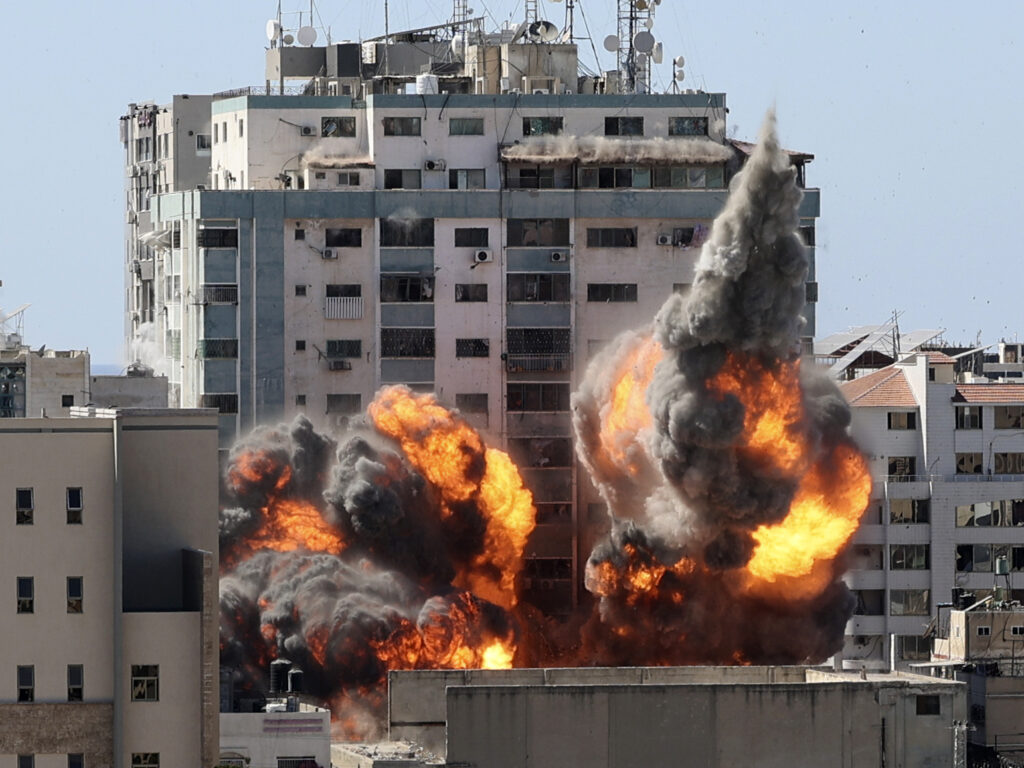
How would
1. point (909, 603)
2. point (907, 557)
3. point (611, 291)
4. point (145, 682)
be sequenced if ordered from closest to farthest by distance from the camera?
point (145, 682)
point (909, 603)
point (907, 557)
point (611, 291)

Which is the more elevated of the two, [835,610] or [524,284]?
[524,284]

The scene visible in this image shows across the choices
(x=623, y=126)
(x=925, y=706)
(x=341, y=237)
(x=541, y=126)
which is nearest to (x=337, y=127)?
(x=341, y=237)

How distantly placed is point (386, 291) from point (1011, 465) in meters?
28.3

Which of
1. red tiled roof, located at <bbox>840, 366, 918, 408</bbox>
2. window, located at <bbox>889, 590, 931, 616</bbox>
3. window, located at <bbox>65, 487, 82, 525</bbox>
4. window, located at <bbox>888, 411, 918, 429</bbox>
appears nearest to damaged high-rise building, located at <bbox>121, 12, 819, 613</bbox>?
red tiled roof, located at <bbox>840, 366, 918, 408</bbox>

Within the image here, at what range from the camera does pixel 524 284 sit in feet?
479

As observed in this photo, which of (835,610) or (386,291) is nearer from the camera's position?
(835,610)

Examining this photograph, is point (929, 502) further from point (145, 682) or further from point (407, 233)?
point (145, 682)

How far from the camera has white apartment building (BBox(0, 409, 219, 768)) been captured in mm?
84250

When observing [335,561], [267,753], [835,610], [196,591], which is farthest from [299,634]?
[196,591]

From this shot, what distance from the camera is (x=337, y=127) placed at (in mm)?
149250

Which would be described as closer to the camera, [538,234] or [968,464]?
[968,464]

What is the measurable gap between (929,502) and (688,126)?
19.9 m

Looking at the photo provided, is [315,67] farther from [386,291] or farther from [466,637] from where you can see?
[466,637]

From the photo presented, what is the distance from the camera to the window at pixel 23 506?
8475 cm
